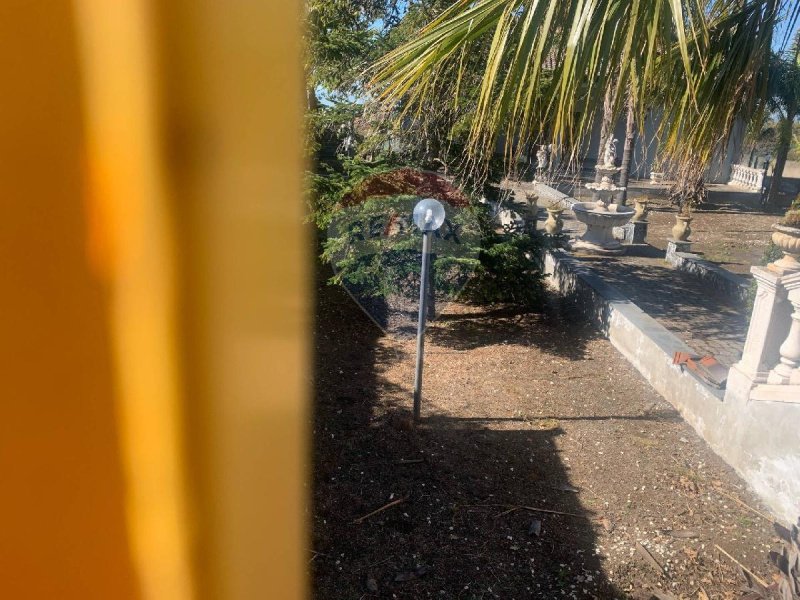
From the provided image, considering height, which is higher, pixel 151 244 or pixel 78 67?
pixel 78 67

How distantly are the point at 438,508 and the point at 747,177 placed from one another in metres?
31.3

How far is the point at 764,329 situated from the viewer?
4035 millimetres

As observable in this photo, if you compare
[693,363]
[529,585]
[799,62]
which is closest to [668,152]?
[799,62]

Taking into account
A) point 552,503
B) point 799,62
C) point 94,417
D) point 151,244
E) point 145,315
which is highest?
point 799,62

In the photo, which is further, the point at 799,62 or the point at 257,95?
the point at 799,62

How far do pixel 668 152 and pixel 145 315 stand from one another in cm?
316

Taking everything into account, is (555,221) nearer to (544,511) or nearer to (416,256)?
(416,256)

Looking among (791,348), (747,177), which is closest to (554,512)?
(791,348)

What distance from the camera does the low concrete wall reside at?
3.72 meters

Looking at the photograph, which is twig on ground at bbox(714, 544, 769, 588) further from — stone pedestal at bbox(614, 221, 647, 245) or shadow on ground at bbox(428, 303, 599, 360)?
stone pedestal at bbox(614, 221, 647, 245)

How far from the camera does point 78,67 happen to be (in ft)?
4.42

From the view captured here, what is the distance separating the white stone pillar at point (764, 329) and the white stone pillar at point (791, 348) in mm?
77

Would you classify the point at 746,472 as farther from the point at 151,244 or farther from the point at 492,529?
the point at 151,244

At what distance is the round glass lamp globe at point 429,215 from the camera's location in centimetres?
448
